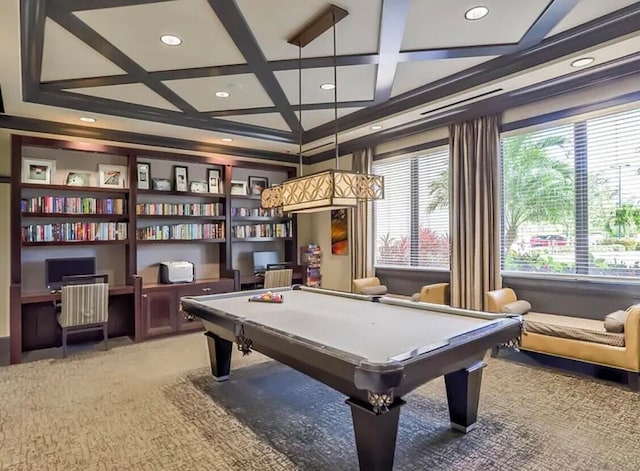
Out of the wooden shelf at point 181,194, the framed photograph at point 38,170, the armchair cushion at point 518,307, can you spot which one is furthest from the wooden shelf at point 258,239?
the armchair cushion at point 518,307

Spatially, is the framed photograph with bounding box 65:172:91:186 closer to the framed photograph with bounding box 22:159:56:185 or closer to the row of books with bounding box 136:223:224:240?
the framed photograph with bounding box 22:159:56:185

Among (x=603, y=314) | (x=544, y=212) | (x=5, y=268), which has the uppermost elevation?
(x=544, y=212)

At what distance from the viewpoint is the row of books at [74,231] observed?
474cm

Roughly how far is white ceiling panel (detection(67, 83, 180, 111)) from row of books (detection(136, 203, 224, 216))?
1491 mm

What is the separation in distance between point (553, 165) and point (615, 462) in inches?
116

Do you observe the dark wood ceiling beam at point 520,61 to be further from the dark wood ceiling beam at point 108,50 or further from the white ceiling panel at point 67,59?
the white ceiling panel at point 67,59

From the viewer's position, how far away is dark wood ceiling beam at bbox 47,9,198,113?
2.78 metres

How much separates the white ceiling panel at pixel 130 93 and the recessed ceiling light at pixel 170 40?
40.4 inches

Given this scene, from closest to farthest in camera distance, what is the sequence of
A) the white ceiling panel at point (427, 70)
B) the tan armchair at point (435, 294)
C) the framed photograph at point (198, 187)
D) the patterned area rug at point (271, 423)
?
1. the patterned area rug at point (271, 423)
2. the white ceiling panel at point (427, 70)
3. the tan armchair at point (435, 294)
4. the framed photograph at point (198, 187)

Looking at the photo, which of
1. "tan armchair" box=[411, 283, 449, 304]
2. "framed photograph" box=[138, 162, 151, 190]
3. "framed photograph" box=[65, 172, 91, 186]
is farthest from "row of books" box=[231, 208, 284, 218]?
"tan armchair" box=[411, 283, 449, 304]

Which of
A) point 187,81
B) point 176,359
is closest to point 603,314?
point 176,359

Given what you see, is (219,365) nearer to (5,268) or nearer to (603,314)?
(5,268)

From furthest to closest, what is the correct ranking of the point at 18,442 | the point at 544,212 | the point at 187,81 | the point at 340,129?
the point at 340,129 → the point at 544,212 → the point at 187,81 → the point at 18,442

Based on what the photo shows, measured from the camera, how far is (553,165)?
4203 mm
